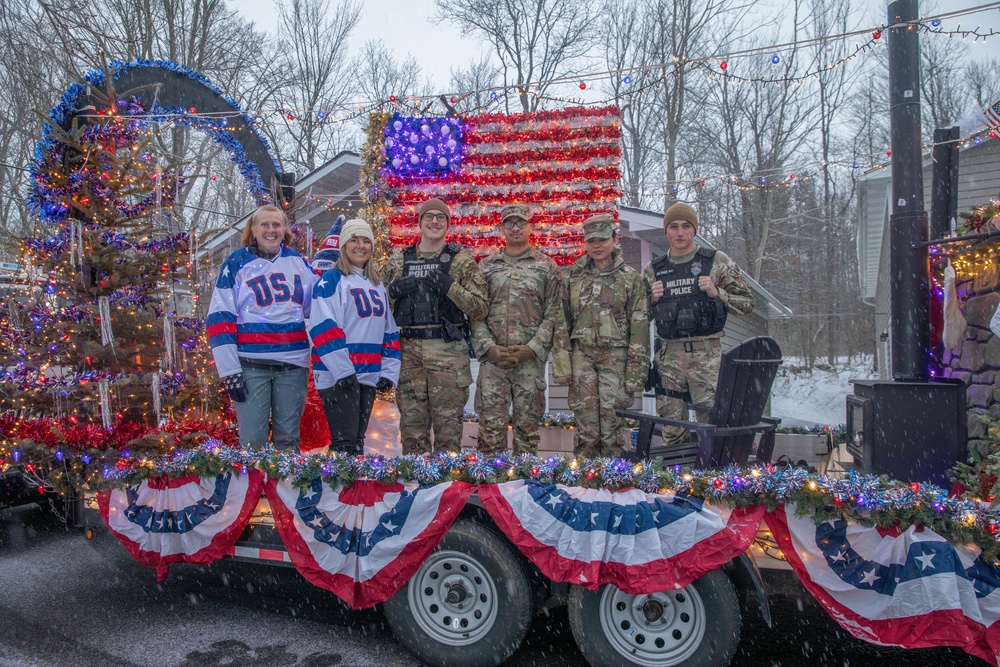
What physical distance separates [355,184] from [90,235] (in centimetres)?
620

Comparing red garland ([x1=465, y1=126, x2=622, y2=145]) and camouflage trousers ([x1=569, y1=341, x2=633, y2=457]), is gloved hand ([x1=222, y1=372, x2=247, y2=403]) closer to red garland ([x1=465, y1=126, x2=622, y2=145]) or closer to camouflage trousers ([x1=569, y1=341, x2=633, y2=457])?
camouflage trousers ([x1=569, y1=341, x2=633, y2=457])

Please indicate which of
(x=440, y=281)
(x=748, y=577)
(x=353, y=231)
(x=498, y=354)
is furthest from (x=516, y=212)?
(x=748, y=577)

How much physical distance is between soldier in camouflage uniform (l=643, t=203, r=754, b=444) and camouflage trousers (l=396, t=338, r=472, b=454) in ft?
4.44

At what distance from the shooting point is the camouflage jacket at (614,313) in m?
4.22

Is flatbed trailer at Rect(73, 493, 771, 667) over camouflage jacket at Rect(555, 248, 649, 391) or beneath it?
beneath

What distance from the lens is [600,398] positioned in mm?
4258

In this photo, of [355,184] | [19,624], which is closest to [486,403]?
[19,624]

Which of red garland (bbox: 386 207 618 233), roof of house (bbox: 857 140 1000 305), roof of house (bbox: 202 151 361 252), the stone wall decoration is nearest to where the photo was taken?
the stone wall decoration

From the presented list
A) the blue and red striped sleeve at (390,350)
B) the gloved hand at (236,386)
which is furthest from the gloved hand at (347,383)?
the gloved hand at (236,386)

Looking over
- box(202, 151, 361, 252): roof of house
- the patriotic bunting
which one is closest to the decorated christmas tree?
the patriotic bunting

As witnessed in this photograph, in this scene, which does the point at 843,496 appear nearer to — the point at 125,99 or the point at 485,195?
the point at 485,195

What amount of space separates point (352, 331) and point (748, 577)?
2584 mm

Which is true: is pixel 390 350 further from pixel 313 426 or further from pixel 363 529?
pixel 313 426

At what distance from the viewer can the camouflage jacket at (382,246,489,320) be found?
4223mm
